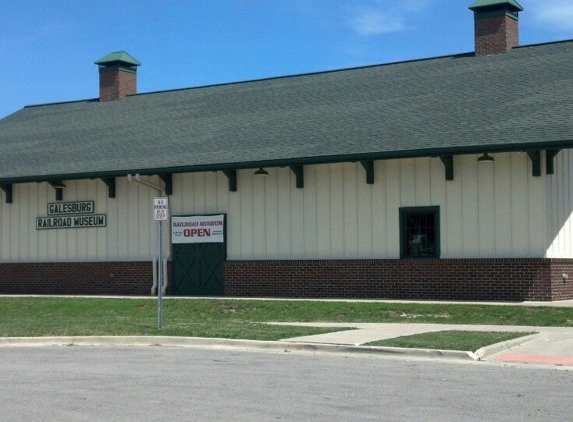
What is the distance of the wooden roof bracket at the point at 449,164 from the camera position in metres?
24.5

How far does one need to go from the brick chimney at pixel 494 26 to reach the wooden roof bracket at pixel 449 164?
21.6 ft

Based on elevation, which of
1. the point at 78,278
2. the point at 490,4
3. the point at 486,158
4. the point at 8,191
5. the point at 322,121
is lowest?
the point at 78,278

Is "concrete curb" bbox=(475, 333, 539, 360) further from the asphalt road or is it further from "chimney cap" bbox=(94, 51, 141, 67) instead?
"chimney cap" bbox=(94, 51, 141, 67)

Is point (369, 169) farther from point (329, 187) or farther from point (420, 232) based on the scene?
point (420, 232)

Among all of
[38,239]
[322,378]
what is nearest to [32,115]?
[38,239]

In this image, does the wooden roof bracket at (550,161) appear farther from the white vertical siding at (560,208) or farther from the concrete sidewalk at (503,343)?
the concrete sidewalk at (503,343)

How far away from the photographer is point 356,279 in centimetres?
2616

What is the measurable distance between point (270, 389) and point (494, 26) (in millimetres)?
20594

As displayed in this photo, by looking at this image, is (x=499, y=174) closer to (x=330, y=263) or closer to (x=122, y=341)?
(x=330, y=263)

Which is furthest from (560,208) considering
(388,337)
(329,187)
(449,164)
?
(388,337)

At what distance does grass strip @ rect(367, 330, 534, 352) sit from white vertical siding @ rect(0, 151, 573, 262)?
6.31 metres

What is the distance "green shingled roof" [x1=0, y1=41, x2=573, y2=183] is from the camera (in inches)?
961

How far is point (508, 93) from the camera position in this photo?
26.3 metres

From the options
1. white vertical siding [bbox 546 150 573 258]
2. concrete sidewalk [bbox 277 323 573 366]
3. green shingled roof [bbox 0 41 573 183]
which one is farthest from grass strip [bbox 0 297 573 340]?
green shingled roof [bbox 0 41 573 183]
